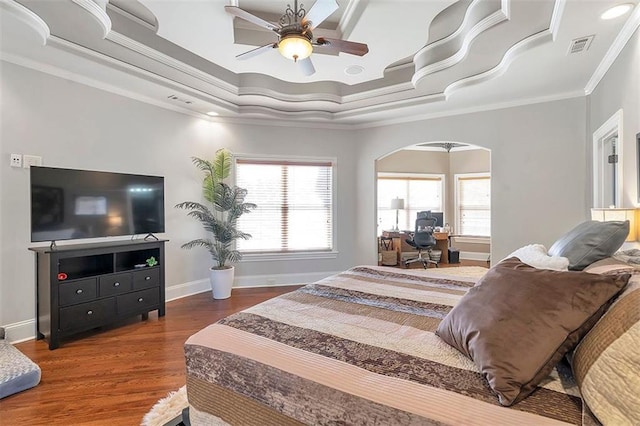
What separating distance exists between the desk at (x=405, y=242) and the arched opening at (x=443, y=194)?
2cm

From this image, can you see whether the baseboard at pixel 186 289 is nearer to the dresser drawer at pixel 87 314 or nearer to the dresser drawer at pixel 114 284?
the dresser drawer at pixel 114 284

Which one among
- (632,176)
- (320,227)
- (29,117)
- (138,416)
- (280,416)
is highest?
(29,117)

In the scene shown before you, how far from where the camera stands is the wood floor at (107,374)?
1.99 m

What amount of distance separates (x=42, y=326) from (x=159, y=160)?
7.27 ft

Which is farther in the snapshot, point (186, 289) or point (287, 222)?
point (287, 222)

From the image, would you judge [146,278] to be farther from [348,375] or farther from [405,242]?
[405,242]

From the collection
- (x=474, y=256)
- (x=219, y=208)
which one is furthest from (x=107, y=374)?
(x=474, y=256)

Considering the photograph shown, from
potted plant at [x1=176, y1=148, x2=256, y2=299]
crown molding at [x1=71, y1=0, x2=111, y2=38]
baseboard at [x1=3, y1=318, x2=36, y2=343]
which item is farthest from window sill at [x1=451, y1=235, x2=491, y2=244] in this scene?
baseboard at [x1=3, y1=318, x2=36, y2=343]

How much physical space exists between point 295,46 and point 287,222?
3.23 metres

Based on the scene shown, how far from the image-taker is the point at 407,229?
26.2ft

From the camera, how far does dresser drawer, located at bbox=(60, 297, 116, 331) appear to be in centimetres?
295

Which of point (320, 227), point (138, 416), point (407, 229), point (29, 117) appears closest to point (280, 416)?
point (138, 416)

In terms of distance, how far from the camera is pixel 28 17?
2.45 metres

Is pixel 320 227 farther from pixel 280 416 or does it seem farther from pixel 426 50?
pixel 280 416
